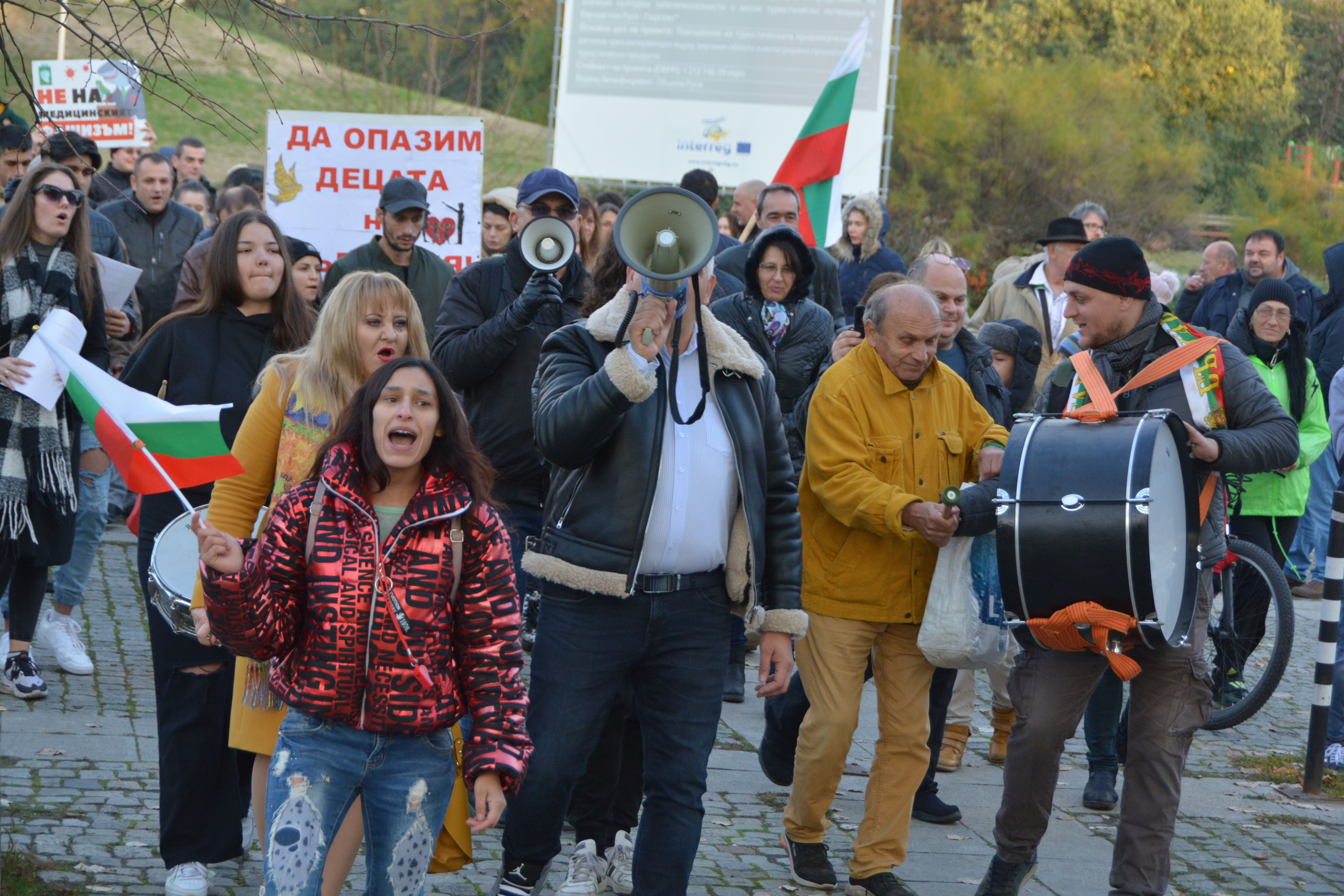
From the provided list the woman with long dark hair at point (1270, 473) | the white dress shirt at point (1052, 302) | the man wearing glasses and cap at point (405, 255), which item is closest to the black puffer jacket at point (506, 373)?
the man wearing glasses and cap at point (405, 255)

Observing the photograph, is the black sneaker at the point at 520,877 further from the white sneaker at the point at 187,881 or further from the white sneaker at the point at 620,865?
the white sneaker at the point at 187,881

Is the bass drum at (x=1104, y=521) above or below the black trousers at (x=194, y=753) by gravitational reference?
above

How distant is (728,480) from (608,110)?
17.6 metres

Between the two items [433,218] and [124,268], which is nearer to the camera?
[124,268]

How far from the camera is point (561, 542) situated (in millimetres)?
3961

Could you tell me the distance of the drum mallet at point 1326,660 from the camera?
6.32 meters

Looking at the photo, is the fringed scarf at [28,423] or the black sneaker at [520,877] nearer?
the black sneaker at [520,877]

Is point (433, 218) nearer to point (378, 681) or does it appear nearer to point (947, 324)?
point (947, 324)

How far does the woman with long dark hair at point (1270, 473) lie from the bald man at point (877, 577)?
2.50 meters

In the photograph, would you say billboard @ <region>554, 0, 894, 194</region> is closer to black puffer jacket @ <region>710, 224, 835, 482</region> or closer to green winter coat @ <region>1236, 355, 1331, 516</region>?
green winter coat @ <region>1236, 355, 1331, 516</region>

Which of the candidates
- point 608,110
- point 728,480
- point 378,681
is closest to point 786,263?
point 728,480

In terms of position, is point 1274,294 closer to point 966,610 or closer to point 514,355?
point 966,610

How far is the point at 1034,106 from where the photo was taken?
94.7 ft

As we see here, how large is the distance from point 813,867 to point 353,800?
203 centimetres
